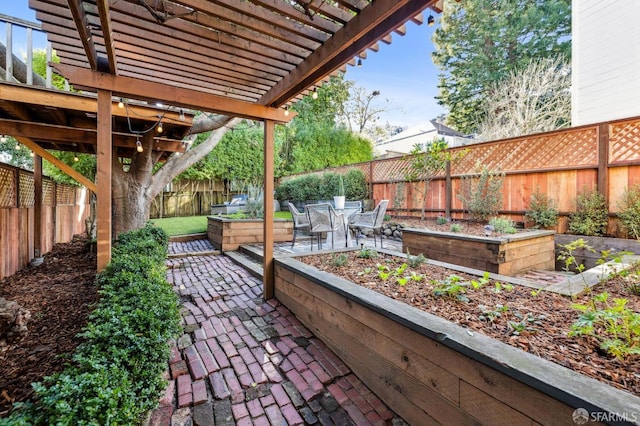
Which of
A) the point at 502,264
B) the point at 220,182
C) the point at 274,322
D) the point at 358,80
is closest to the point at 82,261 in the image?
the point at 274,322

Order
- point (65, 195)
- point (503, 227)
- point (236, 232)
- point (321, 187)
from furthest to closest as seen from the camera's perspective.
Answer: point (321, 187)
point (65, 195)
point (236, 232)
point (503, 227)

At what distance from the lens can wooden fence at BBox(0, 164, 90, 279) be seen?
156 inches

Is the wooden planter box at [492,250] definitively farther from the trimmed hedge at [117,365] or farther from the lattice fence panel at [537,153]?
the trimmed hedge at [117,365]

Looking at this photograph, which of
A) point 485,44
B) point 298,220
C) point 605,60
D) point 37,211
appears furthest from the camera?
point 485,44

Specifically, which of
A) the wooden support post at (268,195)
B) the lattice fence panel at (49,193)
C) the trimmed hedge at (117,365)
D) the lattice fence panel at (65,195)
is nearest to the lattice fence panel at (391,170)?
the wooden support post at (268,195)

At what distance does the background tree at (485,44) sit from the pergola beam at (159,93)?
A: 13081 mm

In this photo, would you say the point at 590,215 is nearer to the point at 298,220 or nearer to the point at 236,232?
the point at 298,220

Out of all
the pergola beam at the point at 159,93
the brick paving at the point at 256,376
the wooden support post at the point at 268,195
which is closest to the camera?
the brick paving at the point at 256,376

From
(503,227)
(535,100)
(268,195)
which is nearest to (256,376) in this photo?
(268,195)

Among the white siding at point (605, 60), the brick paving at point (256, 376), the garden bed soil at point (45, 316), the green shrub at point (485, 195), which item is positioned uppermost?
the white siding at point (605, 60)

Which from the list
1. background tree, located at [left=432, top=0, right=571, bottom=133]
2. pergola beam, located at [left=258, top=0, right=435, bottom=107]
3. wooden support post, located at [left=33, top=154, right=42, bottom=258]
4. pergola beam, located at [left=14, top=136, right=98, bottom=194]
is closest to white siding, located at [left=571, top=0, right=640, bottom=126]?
background tree, located at [left=432, top=0, right=571, bottom=133]

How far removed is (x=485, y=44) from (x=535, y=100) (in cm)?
432

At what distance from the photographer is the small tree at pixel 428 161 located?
250 inches

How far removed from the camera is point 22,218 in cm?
450
